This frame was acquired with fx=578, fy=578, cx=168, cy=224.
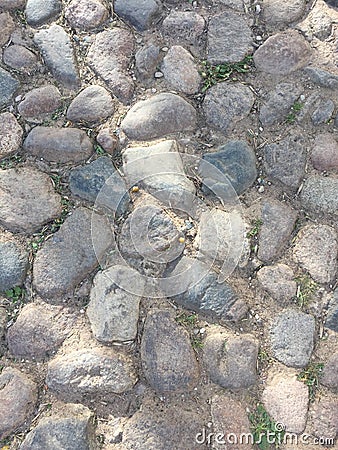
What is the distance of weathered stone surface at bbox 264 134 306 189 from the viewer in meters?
2.16

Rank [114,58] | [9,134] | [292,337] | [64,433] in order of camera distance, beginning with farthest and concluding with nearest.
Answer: [114,58]
[9,134]
[292,337]
[64,433]

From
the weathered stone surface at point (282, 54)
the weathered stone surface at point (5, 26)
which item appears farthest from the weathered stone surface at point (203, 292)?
the weathered stone surface at point (5, 26)

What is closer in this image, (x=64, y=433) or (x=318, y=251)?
(x=64, y=433)

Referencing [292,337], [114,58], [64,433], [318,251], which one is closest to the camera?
[64,433]

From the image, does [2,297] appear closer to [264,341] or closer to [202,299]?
[202,299]

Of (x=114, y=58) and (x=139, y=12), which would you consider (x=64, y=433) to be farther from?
(x=139, y=12)

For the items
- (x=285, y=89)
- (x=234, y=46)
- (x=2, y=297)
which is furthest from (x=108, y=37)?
(x=2, y=297)

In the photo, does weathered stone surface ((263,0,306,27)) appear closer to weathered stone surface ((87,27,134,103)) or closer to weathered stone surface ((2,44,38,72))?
weathered stone surface ((87,27,134,103))

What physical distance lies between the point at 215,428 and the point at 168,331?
1.12 feet

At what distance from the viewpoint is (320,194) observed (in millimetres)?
2123

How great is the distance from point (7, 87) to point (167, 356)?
1279 mm

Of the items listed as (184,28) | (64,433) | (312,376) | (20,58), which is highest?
(184,28)

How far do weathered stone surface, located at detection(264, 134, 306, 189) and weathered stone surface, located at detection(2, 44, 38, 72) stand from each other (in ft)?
3.39

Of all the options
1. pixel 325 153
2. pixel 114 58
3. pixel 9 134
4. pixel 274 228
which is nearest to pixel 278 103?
pixel 325 153
